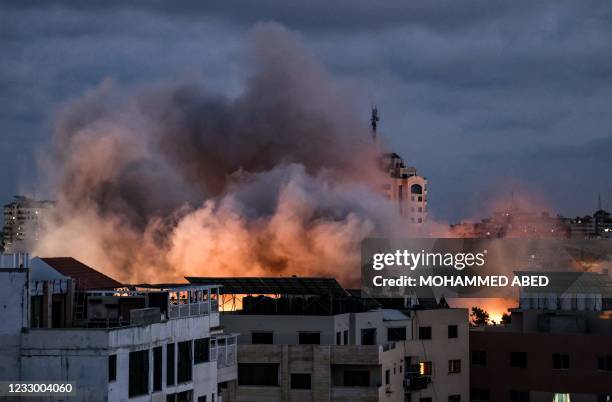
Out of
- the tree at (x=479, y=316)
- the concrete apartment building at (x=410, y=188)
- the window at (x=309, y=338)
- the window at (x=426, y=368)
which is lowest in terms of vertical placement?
the window at (x=426, y=368)

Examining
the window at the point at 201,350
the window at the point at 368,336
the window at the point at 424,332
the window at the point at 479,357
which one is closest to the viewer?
the window at the point at 201,350

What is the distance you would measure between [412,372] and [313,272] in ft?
77.7

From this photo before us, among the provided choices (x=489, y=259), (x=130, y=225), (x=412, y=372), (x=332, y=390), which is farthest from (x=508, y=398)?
(x=489, y=259)

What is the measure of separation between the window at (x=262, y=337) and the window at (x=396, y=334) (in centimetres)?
504

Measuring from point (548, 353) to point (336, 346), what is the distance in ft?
29.1

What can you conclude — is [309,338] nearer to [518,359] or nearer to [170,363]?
[518,359]

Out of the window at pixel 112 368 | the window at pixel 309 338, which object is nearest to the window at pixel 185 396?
the window at pixel 112 368

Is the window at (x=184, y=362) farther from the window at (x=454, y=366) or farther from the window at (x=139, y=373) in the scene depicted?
the window at (x=454, y=366)

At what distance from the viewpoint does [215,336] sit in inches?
1267

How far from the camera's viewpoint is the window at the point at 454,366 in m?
45.2

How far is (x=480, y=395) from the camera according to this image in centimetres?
4575

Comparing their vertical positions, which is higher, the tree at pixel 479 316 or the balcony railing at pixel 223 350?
the tree at pixel 479 316

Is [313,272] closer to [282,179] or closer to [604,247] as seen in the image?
[282,179]

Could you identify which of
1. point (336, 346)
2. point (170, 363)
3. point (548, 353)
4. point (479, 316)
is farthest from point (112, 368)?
point (479, 316)
